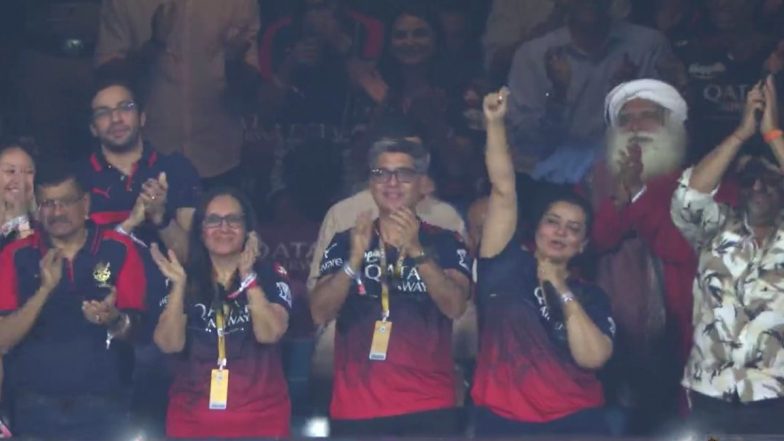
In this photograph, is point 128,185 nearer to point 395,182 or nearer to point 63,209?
point 63,209

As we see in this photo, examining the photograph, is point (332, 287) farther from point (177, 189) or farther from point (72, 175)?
point (72, 175)

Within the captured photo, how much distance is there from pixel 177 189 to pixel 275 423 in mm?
1209

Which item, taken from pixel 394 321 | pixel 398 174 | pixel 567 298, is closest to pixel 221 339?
pixel 394 321

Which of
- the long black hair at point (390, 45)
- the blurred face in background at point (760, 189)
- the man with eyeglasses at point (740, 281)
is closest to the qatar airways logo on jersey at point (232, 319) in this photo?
the long black hair at point (390, 45)

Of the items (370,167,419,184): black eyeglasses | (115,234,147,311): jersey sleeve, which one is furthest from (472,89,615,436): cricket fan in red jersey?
(115,234,147,311): jersey sleeve

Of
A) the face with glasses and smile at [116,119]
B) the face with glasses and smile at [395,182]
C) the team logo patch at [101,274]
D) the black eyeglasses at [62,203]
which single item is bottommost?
the team logo patch at [101,274]

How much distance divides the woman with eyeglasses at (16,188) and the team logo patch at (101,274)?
1.31 feet

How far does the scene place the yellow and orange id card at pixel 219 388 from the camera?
6.92m

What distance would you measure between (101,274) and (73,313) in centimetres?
22

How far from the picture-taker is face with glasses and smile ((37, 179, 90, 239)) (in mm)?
7090

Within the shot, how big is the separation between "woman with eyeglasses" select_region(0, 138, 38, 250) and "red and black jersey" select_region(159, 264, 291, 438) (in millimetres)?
927

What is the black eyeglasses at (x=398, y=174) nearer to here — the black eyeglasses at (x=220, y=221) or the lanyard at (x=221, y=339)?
the black eyeglasses at (x=220, y=221)

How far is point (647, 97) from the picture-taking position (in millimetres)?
7121

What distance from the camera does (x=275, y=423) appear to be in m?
6.93
